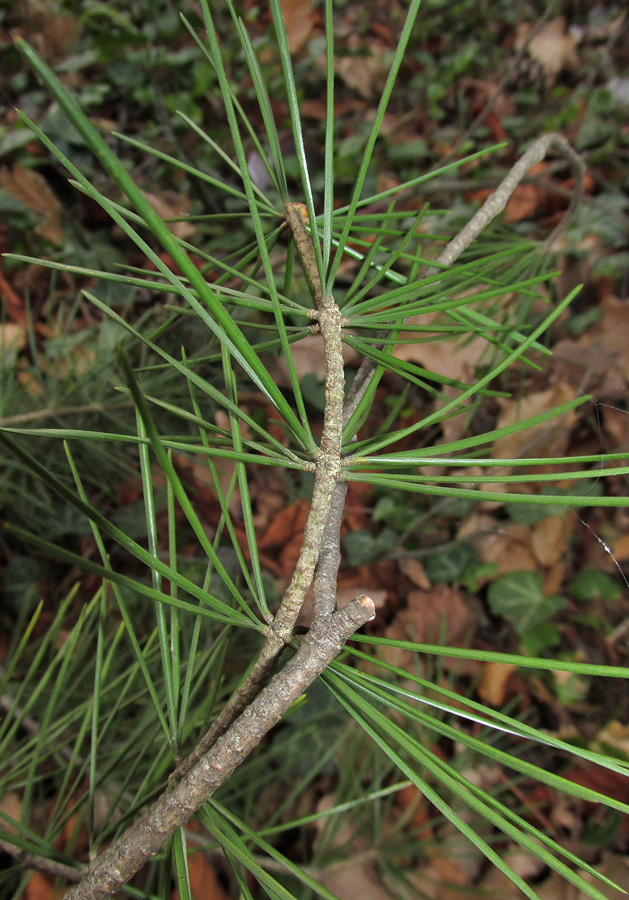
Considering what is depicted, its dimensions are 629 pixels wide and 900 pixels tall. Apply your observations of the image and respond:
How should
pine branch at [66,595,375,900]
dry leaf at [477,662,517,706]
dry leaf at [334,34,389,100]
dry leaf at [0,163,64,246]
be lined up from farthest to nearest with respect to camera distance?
dry leaf at [334,34,389,100] < dry leaf at [0,163,64,246] < dry leaf at [477,662,517,706] < pine branch at [66,595,375,900]

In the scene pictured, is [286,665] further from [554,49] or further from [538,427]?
[554,49]

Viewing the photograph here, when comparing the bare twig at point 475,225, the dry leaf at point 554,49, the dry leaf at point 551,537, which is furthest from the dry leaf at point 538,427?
the dry leaf at point 554,49

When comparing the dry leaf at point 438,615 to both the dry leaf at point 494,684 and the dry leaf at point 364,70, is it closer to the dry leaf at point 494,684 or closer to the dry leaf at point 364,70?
the dry leaf at point 494,684

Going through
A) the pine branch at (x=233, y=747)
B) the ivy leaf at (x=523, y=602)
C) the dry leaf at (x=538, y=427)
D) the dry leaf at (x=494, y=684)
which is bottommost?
the dry leaf at (x=494, y=684)

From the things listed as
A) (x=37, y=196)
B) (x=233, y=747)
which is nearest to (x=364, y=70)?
(x=37, y=196)

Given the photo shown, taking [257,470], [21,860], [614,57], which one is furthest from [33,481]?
[614,57]

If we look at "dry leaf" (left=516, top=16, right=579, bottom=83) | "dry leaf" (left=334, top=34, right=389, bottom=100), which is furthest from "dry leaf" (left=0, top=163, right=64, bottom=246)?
"dry leaf" (left=516, top=16, right=579, bottom=83)

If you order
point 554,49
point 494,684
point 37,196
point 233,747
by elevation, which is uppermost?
point 554,49

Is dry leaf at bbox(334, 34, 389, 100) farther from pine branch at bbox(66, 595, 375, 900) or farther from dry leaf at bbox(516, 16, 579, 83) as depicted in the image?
pine branch at bbox(66, 595, 375, 900)
